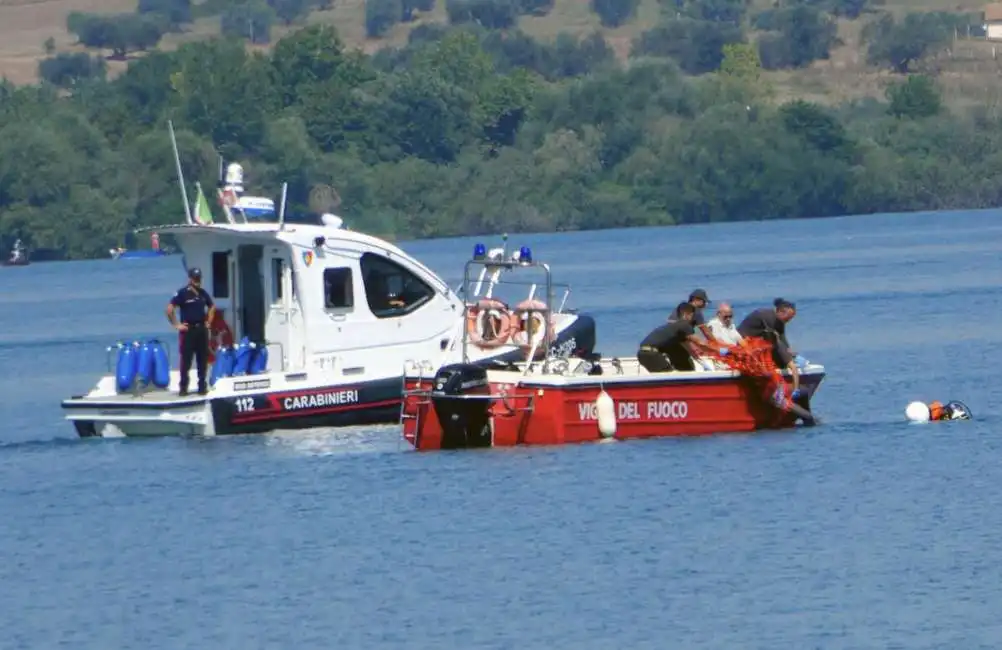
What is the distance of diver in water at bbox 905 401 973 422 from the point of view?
3353cm

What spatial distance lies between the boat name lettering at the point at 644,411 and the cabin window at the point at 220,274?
20.1ft

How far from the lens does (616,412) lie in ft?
99.4

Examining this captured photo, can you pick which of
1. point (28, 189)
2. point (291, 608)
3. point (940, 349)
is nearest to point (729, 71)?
point (28, 189)

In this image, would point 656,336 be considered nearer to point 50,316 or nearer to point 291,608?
point 291,608

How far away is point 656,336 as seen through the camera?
101 ft

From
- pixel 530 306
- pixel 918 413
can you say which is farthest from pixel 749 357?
pixel 918 413

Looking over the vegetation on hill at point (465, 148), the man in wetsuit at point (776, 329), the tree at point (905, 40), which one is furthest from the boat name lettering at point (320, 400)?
the tree at point (905, 40)

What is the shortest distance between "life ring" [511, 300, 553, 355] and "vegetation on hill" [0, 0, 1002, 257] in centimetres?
9378

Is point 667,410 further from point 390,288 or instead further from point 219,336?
point 219,336

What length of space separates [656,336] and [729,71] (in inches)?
6117

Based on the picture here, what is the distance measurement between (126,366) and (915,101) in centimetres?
12335

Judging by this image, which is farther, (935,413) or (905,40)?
(905,40)

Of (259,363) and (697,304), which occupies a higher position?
(697,304)

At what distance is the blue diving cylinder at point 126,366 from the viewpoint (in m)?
33.2
